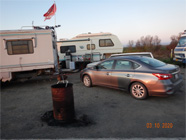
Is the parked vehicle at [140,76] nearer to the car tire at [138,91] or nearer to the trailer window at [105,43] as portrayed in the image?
the car tire at [138,91]

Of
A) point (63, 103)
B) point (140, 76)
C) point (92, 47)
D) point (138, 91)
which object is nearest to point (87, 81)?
point (138, 91)

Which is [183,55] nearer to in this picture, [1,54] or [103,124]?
[103,124]

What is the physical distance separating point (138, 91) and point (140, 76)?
560mm

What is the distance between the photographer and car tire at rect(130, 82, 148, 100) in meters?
4.81

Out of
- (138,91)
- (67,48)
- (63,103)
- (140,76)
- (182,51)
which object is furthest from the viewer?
(67,48)

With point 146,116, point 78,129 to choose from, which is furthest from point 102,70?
point 78,129

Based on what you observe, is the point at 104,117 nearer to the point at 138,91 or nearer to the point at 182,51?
the point at 138,91

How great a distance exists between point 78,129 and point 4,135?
1.73 metres

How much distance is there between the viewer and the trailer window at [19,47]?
748 centimetres

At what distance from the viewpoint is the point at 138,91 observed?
497 cm

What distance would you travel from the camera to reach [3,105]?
5211 millimetres
